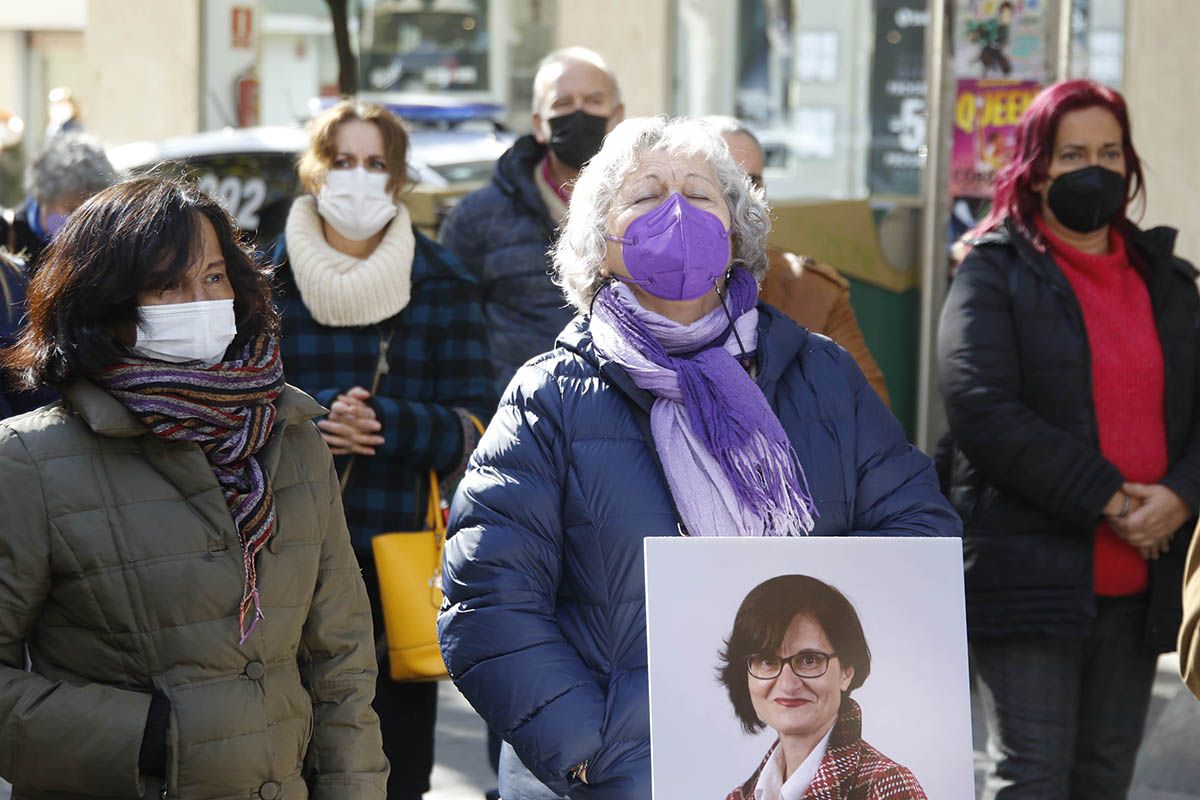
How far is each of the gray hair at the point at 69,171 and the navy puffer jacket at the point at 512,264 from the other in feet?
6.08

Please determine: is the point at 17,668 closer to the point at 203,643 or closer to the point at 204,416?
the point at 203,643

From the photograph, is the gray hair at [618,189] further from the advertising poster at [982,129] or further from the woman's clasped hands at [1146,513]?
the advertising poster at [982,129]

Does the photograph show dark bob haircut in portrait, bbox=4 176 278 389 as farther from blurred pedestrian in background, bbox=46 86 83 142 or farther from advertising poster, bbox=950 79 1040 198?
blurred pedestrian in background, bbox=46 86 83 142

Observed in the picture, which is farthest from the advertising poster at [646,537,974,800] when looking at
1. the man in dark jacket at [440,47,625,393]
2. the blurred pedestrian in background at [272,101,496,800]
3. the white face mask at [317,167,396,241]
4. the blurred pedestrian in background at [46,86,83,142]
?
the blurred pedestrian in background at [46,86,83,142]

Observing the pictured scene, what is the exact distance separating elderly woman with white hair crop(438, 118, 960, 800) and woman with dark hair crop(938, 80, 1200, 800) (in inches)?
55.8

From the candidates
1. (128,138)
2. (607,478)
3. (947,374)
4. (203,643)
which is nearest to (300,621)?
(203,643)

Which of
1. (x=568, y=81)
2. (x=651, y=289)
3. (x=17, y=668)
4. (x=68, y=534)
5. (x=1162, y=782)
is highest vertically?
(x=568, y=81)

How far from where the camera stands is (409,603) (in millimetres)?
4410

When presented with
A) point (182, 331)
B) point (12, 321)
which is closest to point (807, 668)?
point (182, 331)

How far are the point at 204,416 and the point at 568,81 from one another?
2.80 m

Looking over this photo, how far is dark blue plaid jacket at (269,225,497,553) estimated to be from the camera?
453 centimetres

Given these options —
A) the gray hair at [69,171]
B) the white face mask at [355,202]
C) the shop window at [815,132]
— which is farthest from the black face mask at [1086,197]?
the shop window at [815,132]

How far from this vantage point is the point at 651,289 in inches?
120

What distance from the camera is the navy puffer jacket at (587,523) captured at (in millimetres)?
2779
